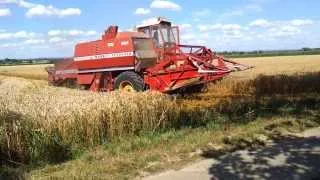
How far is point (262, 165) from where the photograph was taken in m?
8.03

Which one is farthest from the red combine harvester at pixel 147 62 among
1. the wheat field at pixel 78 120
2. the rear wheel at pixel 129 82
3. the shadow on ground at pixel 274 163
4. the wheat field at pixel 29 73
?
the wheat field at pixel 29 73

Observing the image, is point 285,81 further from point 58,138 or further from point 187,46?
point 58,138

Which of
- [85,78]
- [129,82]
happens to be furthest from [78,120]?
[85,78]

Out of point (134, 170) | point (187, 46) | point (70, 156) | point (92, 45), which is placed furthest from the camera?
point (92, 45)

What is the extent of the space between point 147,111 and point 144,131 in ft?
1.71

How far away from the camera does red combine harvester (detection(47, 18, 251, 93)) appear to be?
19094 millimetres

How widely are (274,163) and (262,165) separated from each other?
249 mm

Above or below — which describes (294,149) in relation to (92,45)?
below

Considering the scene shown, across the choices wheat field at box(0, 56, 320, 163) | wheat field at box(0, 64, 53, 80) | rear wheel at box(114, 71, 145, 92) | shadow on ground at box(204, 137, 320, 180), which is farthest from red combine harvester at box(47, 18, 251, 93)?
wheat field at box(0, 64, 53, 80)

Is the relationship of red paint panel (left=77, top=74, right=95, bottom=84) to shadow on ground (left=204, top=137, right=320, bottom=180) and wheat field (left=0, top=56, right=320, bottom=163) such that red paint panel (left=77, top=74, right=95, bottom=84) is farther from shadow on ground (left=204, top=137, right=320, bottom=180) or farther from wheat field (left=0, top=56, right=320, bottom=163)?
shadow on ground (left=204, top=137, right=320, bottom=180)

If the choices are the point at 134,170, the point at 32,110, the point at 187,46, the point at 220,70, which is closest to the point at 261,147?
the point at 134,170

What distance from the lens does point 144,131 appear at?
11.5 meters

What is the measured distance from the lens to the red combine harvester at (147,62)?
19094 millimetres

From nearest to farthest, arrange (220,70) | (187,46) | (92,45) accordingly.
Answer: (220,70), (187,46), (92,45)
